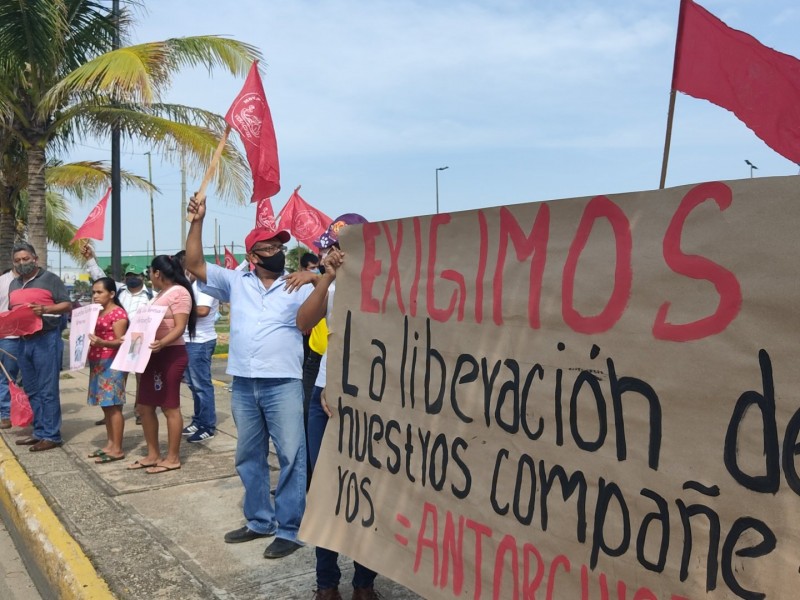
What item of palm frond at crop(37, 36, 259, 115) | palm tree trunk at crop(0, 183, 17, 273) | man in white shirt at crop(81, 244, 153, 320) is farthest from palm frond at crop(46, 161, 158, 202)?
man in white shirt at crop(81, 244, 153, 320)

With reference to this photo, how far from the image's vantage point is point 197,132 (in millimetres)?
11688

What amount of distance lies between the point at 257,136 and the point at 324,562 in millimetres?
2605

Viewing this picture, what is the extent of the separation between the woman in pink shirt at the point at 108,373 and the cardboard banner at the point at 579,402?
3.76 meters

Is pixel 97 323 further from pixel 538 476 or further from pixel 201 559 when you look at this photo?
pixel 538 476


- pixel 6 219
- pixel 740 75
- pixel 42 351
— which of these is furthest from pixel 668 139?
Result: pixel 6 219

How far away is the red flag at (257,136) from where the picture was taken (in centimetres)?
476

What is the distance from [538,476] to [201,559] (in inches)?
98.1

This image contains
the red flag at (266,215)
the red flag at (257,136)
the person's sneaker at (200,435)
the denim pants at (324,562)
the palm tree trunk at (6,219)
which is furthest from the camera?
the palm tree trunk at (6,219)

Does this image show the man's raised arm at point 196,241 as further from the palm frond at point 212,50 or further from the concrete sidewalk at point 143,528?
the palm frond at point 212,50

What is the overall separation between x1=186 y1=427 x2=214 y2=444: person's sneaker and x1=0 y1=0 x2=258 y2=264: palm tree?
16.6 ft

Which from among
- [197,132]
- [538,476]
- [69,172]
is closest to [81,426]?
[197,132]

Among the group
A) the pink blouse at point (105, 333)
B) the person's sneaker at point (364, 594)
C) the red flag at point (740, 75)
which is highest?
the red flag at point (740, 75)

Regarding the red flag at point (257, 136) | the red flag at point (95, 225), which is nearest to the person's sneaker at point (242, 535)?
the red flag at point (257, 136)

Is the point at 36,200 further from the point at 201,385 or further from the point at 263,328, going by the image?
the point at 263,328
